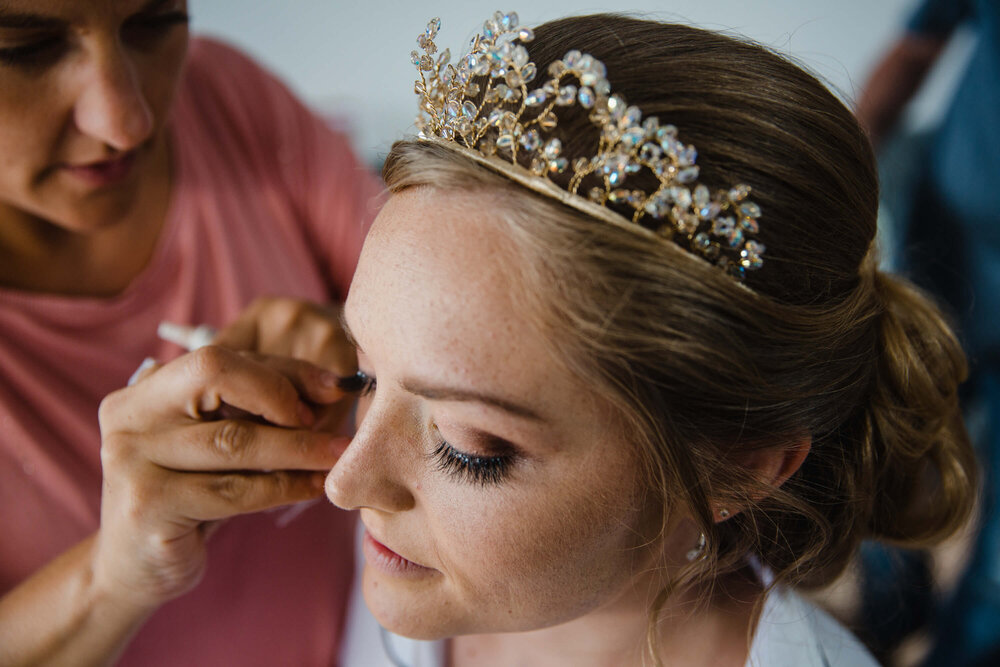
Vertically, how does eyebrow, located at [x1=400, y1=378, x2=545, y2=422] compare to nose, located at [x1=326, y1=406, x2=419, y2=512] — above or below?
Result: above

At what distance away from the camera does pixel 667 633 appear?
0.90 m

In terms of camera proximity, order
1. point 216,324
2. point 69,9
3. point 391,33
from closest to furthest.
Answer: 1. point 69,9
2. point 216,324
3. point 391,33

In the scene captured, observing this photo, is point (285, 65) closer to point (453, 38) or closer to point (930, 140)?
point (453, 38)

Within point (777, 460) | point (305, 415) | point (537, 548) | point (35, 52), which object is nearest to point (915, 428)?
point (777, 460)

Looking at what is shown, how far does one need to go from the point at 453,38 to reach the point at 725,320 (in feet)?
4.41

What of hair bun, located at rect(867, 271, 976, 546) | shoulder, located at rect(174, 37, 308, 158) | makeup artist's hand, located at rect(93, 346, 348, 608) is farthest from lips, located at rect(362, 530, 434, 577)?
shoulder, located at rect(174, 37, 308, 158)

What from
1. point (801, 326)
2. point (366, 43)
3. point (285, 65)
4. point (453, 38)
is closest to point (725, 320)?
point (801, 326)

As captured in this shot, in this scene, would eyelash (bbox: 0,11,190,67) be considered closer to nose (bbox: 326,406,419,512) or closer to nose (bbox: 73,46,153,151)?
nose (bbox: 73,46,153,151)

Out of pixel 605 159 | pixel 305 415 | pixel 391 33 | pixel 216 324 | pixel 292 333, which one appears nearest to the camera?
pixel 605 159

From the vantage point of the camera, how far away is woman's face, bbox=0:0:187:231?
77 centimetres

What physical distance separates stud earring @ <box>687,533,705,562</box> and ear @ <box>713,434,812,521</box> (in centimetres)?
5

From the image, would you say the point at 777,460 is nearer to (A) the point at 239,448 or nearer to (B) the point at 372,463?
(B) the point at 372,463

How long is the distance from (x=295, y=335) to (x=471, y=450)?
384mm

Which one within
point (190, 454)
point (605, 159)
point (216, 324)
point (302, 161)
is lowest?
point (216, 324)
